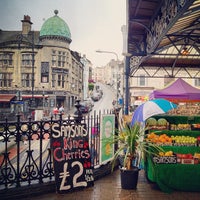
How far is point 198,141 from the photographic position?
588cm

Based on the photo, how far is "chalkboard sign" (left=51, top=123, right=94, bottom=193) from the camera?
15.9ft

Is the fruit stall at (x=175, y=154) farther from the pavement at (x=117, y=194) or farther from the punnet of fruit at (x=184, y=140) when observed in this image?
the pavement at (x=117, y=194)

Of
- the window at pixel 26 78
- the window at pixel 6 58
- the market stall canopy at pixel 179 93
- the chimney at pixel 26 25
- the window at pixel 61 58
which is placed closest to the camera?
the market stall canopy at pixel 179 93

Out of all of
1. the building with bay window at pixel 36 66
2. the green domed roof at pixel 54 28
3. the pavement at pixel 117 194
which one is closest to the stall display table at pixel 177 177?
the pavement at pixel 117 194

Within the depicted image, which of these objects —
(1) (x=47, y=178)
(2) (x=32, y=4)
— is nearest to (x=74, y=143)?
(1) (x=47, y=178)

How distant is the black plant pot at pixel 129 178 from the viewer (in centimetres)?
515

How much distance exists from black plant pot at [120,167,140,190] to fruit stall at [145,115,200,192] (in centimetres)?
42

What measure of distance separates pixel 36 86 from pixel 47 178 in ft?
125

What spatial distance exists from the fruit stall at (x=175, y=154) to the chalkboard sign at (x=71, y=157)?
5.17ft

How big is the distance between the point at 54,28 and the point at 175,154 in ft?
139

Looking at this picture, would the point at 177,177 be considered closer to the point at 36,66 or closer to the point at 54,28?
the point at 36,66

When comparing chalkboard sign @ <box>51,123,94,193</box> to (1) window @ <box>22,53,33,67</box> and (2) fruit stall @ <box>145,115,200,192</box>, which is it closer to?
(2) fruit stall @ <box>145,115,200,192</box>

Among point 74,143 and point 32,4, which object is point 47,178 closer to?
point 74,143

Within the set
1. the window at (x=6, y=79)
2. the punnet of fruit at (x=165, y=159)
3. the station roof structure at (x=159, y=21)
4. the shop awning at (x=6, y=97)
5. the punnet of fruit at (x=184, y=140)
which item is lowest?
the punnet of fruit at (x=165, y=159)
